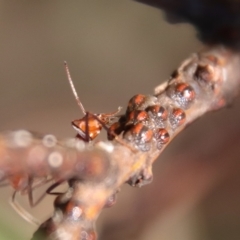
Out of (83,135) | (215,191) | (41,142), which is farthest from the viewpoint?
(215,191)

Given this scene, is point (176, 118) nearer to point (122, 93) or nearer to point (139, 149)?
point (139, 149)

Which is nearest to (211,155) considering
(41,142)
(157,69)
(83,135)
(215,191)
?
(215,191)

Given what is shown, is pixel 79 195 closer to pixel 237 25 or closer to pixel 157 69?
pixel 237 25

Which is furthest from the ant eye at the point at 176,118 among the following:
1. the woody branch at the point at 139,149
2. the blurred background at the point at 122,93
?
the blurred background at the point at 122,93

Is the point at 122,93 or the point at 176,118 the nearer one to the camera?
the point at 176,118

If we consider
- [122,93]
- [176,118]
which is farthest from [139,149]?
[122,93]

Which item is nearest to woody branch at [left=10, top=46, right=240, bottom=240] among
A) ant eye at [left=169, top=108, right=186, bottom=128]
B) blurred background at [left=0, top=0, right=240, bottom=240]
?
ant eye at [left=169, top=108, right=186, bottom=128]

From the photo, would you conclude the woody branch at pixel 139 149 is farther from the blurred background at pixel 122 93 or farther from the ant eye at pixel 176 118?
the blurred background at pixel 122 93

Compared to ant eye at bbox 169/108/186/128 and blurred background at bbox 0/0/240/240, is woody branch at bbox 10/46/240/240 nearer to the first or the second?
ant eye at bbox 169/108/186/128
